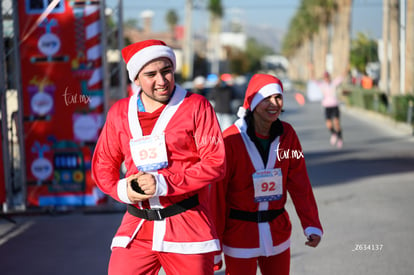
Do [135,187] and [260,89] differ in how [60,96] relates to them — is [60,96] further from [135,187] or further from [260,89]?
[135,187]

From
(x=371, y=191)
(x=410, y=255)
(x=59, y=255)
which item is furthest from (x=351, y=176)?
(x=59, y=255)

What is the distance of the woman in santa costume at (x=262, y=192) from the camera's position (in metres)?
3.63

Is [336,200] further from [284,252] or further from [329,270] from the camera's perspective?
[284,252]

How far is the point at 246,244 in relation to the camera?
363cm

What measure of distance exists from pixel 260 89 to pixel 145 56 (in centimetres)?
92

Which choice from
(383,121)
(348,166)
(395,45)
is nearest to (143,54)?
(348,166)

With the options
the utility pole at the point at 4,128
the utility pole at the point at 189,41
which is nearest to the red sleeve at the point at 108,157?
the utility pole at the point at 4,128

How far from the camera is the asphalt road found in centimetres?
611

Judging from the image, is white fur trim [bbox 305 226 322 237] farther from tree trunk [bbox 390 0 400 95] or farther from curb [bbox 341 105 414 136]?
tree trunk [bbox 390 0 400 95]

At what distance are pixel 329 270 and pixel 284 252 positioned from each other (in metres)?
2.24

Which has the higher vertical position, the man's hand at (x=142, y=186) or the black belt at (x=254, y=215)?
the man's hand at (x=142, y=186)

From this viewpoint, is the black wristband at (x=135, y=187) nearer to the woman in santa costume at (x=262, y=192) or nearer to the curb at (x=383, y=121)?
the woman in santa costume at (x=262, y=192)

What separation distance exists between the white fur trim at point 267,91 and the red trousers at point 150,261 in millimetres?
1059

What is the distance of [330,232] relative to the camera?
287 inches
